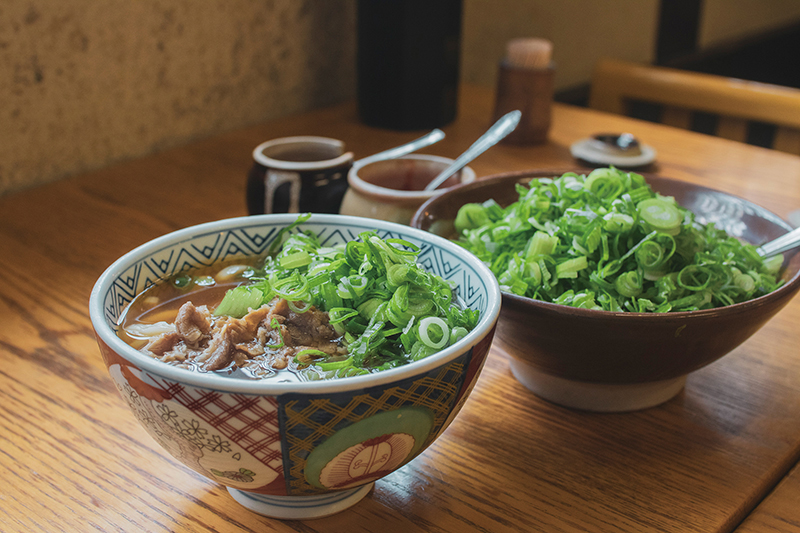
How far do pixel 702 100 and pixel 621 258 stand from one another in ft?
5.80

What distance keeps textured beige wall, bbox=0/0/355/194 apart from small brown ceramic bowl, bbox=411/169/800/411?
3.68ft

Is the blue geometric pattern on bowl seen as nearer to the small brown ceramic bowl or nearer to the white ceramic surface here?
the small brown ceramic bowl

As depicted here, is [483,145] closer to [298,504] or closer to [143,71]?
[298,504]

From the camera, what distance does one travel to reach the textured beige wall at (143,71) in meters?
1.55

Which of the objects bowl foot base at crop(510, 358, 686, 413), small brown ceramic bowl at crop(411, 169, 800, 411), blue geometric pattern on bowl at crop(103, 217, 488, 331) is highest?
blue geometric pattern on bowl at crop(103, 217, 488, 331)

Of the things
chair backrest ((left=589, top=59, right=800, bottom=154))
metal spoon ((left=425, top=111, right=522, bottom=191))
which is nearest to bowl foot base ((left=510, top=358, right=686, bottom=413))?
metal spoon ((left=425, top=111, right=522, bottom=191))

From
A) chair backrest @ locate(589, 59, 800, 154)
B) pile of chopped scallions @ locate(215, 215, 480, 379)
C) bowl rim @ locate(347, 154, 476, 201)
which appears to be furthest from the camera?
chair backrest @ locate(589, 59, 800, 154)

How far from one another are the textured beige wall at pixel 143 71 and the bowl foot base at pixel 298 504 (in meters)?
1.25

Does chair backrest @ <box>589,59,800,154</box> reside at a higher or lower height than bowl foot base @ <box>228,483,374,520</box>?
higher

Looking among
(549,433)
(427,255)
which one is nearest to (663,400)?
(549,433)

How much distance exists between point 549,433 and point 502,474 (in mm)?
100

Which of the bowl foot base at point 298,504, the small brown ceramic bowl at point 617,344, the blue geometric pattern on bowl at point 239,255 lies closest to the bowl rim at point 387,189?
the small brown ceramic bowl at point 617,344

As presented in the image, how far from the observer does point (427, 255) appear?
2.69 ft

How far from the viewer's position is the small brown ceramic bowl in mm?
721
